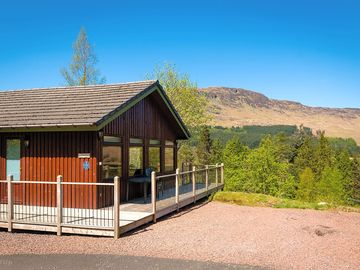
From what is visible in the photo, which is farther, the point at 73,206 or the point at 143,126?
the point at 143,126

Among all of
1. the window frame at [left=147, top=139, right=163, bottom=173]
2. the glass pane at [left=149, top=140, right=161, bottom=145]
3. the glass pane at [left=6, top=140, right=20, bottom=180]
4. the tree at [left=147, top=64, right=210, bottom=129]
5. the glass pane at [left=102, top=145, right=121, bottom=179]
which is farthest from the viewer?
the tree at [left=147, top=64, right=210, bottom=129]

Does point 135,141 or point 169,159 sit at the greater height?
point 135,141

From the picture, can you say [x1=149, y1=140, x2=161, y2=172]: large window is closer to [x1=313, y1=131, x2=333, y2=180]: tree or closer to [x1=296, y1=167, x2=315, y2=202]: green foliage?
[x1=296, y1=167, x2=315, y2=202]: green foliage

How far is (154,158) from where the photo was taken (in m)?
16.4

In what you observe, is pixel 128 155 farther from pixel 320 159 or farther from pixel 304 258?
pixel 320 159

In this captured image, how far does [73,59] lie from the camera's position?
119 feet

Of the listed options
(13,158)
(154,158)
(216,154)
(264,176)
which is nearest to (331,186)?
(264,176)

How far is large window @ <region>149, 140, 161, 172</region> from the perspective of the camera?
52.5 feet

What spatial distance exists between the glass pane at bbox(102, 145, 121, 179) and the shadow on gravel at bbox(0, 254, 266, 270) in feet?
15.9

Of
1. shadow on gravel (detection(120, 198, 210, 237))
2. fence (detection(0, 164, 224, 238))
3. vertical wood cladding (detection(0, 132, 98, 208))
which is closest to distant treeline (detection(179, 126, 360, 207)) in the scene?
shadow on gravel (detection(120, 198, 210, 237))

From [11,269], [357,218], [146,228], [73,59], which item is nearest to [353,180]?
[73,59]

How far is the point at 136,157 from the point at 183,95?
22.7 metres

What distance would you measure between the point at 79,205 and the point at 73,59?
1066 inches

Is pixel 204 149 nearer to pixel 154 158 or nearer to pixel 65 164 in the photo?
pixel 154 158
